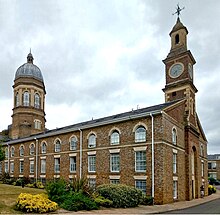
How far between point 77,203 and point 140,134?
10.1m

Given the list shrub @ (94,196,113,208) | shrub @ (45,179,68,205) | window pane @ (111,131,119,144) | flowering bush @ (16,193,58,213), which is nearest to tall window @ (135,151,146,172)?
window pane @ (111,131,119,144)

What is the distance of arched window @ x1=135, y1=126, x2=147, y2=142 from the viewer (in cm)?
2425

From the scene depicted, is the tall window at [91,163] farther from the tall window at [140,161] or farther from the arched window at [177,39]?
the arched window at [177,39]

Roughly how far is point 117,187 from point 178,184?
8.32 m

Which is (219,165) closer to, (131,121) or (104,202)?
(131,121)

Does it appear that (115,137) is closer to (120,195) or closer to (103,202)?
(120,195)

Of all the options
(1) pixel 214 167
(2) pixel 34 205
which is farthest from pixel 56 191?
(1) pixel 214 167

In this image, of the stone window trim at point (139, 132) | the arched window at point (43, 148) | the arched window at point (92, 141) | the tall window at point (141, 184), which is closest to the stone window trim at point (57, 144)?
the arched window at point (43, 148)

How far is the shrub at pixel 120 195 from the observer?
60.1 ft

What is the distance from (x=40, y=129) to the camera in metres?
49.2

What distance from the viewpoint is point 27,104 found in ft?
159

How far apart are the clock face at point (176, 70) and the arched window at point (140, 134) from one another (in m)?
10.8

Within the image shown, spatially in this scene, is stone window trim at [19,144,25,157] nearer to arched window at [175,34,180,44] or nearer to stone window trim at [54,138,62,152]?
stone window trim at [54,138,62,152]

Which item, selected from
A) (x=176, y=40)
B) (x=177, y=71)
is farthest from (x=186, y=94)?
(x=176, y=40)
